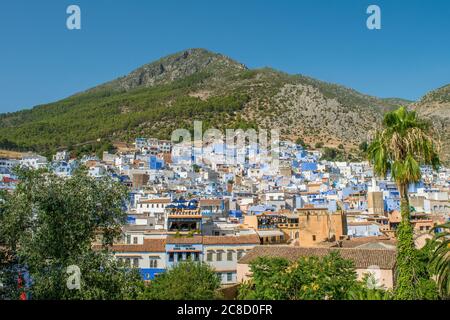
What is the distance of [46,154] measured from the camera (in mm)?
113438

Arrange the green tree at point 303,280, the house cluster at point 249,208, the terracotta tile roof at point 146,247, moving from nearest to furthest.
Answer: the green tree at point 303,280, the house cluster at point 249,208, the terracotta tile roof at point 146,247

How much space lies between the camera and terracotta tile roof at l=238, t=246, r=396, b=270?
23406mm

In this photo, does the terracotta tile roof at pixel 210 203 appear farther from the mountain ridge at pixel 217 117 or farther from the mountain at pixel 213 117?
the mountain ridge at pixel 217 117

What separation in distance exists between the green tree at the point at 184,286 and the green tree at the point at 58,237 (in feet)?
4.64

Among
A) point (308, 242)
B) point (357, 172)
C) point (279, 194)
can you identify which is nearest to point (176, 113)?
point (357, 172)

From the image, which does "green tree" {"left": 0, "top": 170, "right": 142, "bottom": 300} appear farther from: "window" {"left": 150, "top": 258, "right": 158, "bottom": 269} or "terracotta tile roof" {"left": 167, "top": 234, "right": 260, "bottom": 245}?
"terracotta tile roof" {"left": 167, "top": 234, "right": 260, "bottom": 245}

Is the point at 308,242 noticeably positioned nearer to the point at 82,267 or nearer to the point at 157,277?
the point at 157,277

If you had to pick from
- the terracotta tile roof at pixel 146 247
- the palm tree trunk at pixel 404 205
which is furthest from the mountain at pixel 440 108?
the palm tree trunk at pixel 404 205

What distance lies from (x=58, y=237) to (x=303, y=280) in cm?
892

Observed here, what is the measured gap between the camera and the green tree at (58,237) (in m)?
15.1

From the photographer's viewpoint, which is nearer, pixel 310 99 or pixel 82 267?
pixel 82 267

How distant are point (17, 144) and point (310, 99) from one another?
3797 inches

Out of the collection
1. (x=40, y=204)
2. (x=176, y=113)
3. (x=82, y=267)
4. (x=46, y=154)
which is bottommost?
(x=82, y=267)
